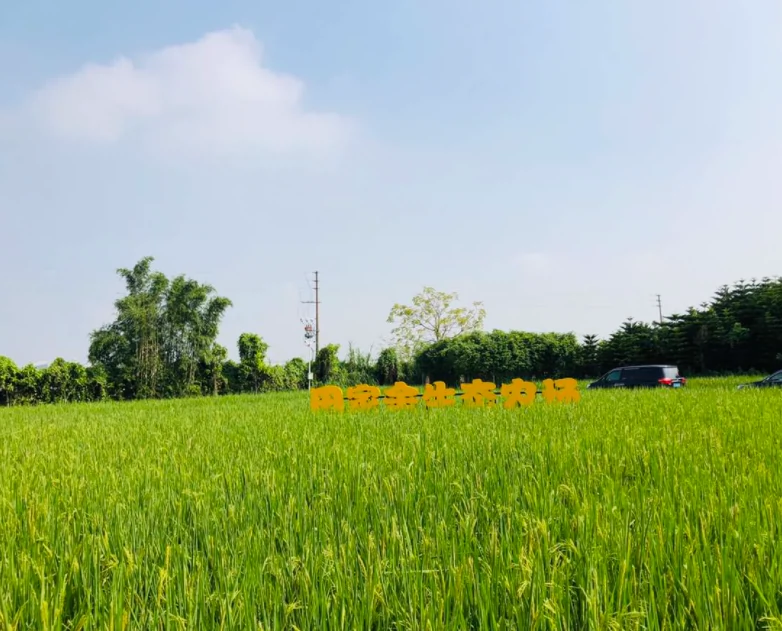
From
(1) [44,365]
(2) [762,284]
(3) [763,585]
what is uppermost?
(2) [762,284]

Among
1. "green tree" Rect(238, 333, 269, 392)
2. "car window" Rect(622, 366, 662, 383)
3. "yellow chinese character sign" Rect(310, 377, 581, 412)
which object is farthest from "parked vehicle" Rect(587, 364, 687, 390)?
"green tree" Rect(238, 333, 269, 392)

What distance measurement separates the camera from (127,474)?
4102 mm

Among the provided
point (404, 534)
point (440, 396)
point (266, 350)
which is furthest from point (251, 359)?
point (404, 534)

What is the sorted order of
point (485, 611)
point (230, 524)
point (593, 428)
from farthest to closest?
point (593, 428) → point (230, 524) → point (485, 611)

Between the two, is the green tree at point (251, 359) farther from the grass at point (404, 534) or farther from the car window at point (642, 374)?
the grass at point (404, 534)

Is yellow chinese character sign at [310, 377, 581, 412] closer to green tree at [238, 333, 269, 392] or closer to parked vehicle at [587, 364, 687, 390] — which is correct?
parked vehicle at [587, 364, 687, 390]

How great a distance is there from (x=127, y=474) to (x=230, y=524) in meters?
2.02

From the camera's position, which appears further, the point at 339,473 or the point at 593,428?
the point at 593,428

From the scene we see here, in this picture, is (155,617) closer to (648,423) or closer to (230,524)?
(230,524)

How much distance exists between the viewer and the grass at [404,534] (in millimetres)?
1594

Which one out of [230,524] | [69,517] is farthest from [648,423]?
[69,517]

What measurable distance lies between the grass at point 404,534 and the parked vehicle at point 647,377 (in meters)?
11.5

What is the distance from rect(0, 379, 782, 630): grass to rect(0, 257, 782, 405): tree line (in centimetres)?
1899

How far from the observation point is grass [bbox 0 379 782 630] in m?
1.59
